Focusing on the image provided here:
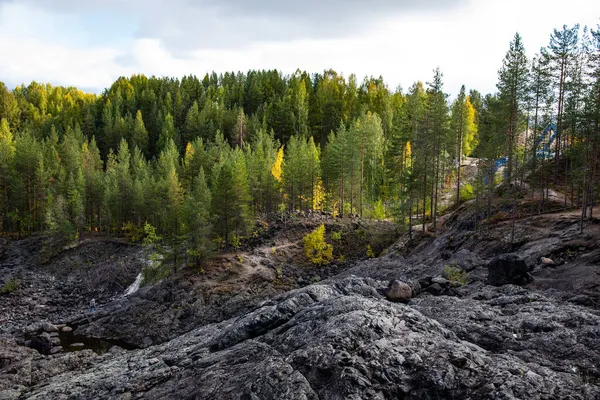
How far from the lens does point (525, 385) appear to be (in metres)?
11.5

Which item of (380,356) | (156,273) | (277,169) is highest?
(277,169)

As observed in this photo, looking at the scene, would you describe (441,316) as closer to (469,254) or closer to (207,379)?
(207,379)

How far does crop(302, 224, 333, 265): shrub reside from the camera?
1907 inches

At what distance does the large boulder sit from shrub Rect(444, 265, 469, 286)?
2.04 m

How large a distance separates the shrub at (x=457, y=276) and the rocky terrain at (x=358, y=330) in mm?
121

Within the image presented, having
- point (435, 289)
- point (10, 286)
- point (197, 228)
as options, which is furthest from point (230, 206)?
point (10, 286)

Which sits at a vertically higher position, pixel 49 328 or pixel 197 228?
pixel 197 228

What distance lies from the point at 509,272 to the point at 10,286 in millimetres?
53610

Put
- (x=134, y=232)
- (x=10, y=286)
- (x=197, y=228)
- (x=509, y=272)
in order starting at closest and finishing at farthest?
(x=509, y=272) < (x=197, y=228) < (x=10, y=286) < (x=134, y=232)

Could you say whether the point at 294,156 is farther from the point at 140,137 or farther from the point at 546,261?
the point at 140,137

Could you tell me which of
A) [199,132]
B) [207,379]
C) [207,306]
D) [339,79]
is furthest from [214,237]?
[339,79]

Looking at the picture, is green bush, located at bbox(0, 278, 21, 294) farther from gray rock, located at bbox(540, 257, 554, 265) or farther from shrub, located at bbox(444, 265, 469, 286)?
gray rock, located at bbox(540, 257, 554, 265)

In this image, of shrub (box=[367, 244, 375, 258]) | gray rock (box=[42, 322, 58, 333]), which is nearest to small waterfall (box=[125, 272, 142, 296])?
gray rock (box=[42, 322, 58, 333])

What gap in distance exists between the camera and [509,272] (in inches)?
908
